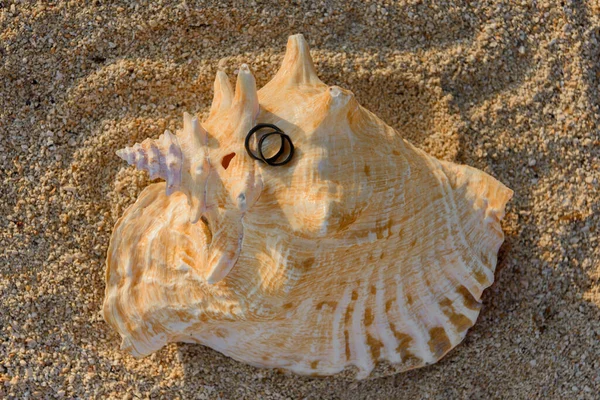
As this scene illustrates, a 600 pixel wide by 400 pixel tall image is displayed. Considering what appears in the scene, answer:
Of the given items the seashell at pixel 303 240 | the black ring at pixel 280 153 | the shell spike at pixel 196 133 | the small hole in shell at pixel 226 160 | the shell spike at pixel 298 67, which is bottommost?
the seashell at pixel 303 240

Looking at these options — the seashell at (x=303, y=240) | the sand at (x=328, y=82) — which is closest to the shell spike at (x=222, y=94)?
the seashell at (x=303, y=240)

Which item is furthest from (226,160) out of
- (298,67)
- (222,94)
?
(298,67)

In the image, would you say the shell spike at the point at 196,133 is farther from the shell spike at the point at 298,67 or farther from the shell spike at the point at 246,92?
the shell spike at the point at 298,67

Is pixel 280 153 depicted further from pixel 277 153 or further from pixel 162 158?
pixel 162 158

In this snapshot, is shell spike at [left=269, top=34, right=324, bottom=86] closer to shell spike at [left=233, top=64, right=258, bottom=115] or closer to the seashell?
the seashell

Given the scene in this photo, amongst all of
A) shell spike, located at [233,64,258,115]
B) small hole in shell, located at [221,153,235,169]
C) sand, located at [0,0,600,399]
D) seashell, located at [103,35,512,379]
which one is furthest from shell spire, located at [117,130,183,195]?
sand, located at [0,0,600,399]

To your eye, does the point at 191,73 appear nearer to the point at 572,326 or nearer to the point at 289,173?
the point at 289,173

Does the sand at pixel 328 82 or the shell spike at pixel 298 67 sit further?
the sand at pixel 328 82

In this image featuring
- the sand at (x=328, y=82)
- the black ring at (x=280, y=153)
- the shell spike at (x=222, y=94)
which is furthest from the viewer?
the sand at (x=328, y=82)
